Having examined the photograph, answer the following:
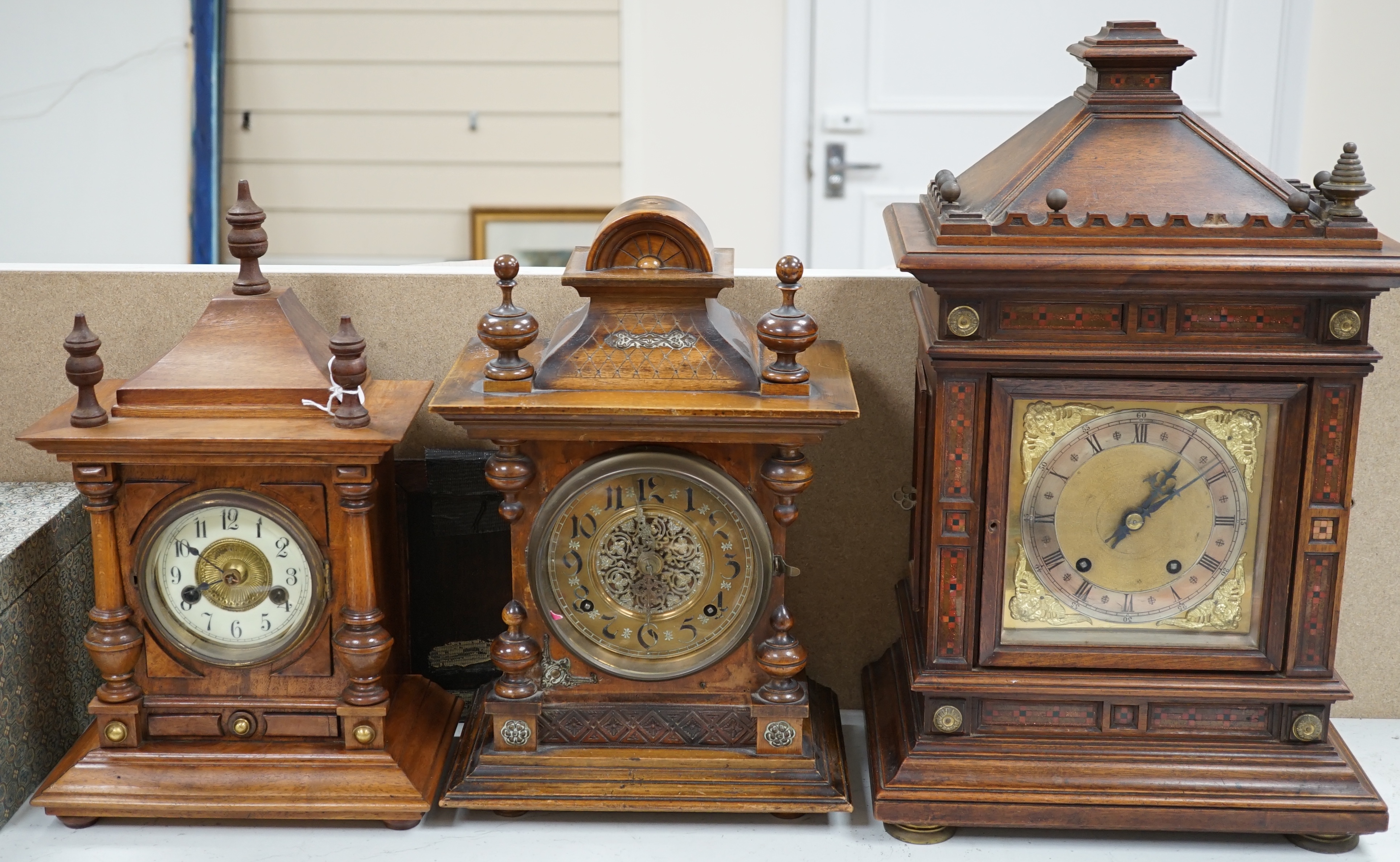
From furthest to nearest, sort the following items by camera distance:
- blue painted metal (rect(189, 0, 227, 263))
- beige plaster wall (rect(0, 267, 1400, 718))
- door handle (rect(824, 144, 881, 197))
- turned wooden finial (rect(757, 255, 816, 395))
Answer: door handle (rect(824, 144, 881, 197)) < blue painted metal (rect(189, 0, 227, 263)) < beige plaster wall (rect(0, 267, 1400, 718)) < turned wooden finial (rect(757, 255, 816, 395))

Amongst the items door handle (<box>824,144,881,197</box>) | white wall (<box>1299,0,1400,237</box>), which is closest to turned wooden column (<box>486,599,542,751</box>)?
door handle (<box>824,144,881,197</box>)

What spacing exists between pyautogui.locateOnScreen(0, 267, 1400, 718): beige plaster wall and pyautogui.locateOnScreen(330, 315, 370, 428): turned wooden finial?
0.90 ft

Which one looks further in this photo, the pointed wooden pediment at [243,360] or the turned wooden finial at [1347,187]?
the pointed wooden pediment at [243,360]

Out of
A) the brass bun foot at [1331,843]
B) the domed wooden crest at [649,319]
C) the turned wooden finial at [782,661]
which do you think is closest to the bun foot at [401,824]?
the turned wooden finial at [782,661]

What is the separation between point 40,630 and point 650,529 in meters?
0.78

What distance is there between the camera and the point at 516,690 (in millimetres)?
1779

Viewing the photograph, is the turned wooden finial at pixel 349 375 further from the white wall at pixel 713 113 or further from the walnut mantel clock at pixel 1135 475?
the white wall at pixel 713 113

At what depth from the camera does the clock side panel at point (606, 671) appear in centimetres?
172

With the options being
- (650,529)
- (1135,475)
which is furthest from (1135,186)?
(650,529)

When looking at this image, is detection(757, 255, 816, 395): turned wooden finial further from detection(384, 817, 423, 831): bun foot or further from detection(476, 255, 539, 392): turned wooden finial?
detection(384, 817, 423, 831): bun foot

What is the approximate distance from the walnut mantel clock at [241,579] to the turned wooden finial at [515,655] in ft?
0.45

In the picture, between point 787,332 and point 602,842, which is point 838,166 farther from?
point 602,842

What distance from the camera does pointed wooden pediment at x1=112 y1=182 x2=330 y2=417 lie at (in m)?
1.74

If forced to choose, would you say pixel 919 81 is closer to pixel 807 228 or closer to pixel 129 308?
pixel 807 228
